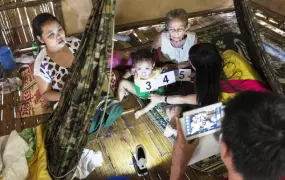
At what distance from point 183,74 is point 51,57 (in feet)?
3.06

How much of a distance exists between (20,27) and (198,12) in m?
2.00

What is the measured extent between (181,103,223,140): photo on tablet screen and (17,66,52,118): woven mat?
1.22 metres

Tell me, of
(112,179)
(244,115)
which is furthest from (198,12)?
(244,115)

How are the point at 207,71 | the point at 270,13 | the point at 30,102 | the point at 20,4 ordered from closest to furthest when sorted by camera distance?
the point at 207,71, the point at 30,102, the point at 20,4, the point at 270,13

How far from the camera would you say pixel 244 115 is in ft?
2.92

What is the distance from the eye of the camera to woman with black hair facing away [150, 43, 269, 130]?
74.9 inches

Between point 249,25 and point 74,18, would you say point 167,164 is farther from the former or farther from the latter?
point 74,18

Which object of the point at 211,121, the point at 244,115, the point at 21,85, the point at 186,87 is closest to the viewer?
the point at 244,115

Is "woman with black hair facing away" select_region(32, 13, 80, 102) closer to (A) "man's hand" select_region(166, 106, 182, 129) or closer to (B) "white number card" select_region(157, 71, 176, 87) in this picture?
(B) "white number card" select_region(157, 71, 176, 87)

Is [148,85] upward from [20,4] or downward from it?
downward

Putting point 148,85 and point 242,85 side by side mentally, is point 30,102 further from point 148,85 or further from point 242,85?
point 242,85

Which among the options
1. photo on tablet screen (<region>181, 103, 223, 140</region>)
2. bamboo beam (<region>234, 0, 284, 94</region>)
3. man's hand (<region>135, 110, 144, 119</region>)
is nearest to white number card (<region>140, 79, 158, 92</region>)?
man's hand (<region>135, 110, 144, 119</region>)

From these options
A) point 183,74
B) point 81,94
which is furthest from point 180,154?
point 183,74

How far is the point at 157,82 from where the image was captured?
84.9 inches
